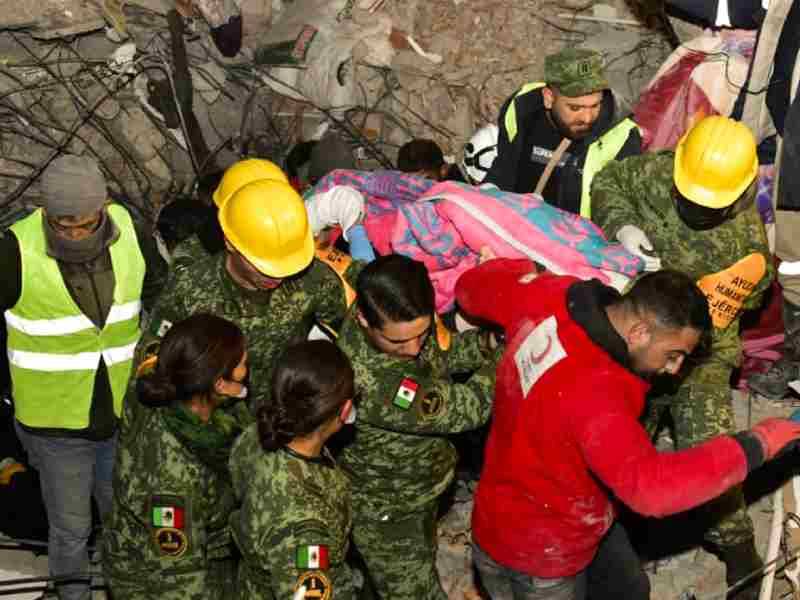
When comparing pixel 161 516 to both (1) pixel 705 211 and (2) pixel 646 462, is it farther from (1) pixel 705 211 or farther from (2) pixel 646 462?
(1) pixel 705 211

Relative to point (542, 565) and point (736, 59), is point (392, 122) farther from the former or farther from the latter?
point (542, 565)

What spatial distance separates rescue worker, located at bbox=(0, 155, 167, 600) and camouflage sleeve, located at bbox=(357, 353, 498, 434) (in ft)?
3.69

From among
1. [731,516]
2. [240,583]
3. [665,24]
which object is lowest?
[731,516]

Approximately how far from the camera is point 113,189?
7301 mm

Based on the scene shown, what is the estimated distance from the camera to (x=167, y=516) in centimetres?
323

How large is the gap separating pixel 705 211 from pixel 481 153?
1.50 metres

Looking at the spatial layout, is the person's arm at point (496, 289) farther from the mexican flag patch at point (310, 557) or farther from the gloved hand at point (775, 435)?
the mexican flag patch at point (310, 557)

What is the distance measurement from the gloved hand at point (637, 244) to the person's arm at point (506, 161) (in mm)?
837

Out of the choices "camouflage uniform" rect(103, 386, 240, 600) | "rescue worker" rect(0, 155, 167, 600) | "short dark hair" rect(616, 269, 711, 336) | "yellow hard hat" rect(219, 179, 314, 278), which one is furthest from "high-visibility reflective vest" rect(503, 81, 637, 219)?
"camouflage uniform" rect(103, 386, 240, 600)

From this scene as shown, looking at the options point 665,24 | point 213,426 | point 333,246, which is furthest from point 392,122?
point 213,426

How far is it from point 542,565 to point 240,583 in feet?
3.09

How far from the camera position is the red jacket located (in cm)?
274

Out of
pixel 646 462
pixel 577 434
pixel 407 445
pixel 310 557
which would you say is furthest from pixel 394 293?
pixel 646 462

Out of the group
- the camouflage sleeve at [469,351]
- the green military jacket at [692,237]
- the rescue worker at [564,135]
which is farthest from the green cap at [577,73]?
the camouflage sleeve at [469,351]
